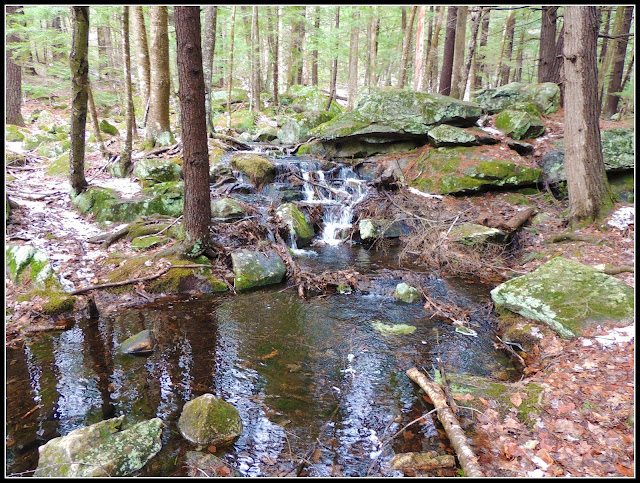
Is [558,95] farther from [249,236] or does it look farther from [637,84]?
[249,236]

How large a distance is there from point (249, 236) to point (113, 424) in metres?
5.27

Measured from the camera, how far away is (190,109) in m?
6.23

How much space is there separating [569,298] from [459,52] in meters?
12.4

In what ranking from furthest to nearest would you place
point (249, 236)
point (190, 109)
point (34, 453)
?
point (249, 236) < point (190, 109) < point (34, 453)

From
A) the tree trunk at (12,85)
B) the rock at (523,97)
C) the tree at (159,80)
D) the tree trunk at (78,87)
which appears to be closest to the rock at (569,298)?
the tree trunk at (78,87)

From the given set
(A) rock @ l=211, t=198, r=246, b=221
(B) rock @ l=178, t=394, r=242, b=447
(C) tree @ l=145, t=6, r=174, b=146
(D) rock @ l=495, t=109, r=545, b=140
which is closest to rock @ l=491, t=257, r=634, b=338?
(B) rock @ l=178, t=394, r=242, b=447

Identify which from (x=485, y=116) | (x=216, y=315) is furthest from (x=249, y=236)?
(x=485, y=116)

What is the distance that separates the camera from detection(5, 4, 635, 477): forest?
3.30 meters

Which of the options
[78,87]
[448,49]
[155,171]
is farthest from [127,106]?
[448,49]

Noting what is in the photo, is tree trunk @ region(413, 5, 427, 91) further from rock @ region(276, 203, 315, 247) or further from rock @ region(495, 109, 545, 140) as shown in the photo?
rock @ region(276, 203, 315, 247)

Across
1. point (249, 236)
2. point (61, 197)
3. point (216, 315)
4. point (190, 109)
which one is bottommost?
point (216, 315)

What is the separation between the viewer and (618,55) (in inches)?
611

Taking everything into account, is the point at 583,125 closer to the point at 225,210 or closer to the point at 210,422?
the point at 225,210

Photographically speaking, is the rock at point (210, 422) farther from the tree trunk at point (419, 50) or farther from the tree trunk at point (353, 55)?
the tree trunk at point (353, 55)
